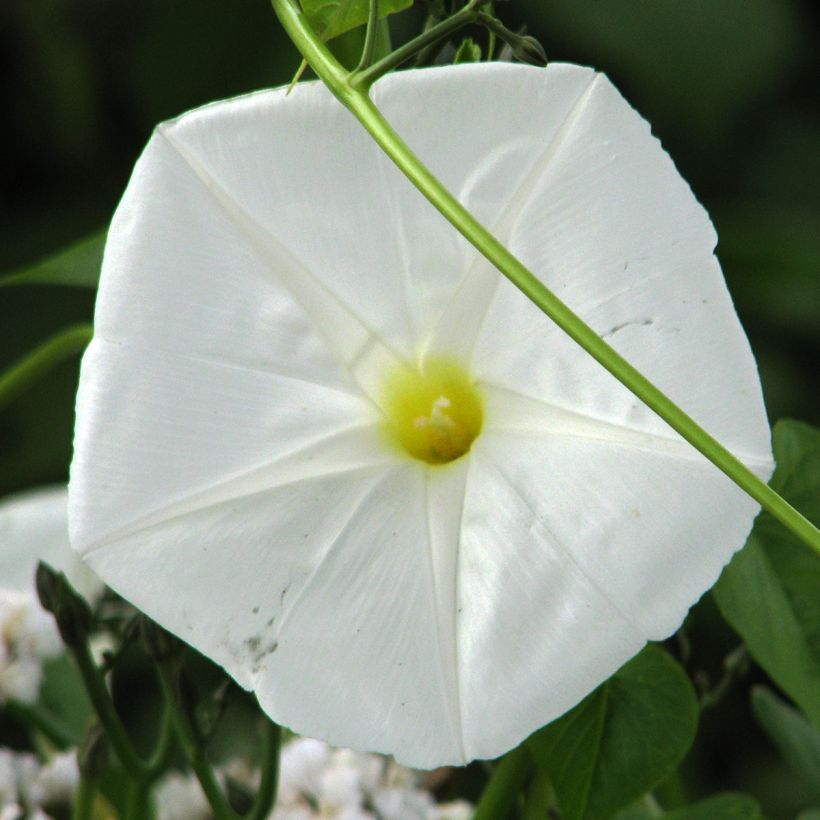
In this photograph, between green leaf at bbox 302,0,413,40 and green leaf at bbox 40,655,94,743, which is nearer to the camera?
green leaf at bbox 302,0,413,40

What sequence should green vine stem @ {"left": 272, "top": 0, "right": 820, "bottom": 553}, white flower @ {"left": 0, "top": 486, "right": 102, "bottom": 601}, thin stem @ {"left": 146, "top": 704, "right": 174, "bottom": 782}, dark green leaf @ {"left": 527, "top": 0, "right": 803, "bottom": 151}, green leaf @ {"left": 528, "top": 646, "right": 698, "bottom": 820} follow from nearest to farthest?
green vine stem @ {"left": 272, "top": 0, "right": 820, "bottom": 553} < green leaf @ {"left": 528, "top": 646, "right": 698, "bottom": 820} < thin stem @ {"left": 146, "top": 704, "right": 174, "bottom": 782} < white flower @ {"left": 0, "top": 486, "right": 102, "bottom": 601} < dark green leaf @ {"left": 527, "top": 0, "right": 803, "bottom": 151}

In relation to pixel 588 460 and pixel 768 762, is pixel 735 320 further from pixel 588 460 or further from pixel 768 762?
pixel 768 762

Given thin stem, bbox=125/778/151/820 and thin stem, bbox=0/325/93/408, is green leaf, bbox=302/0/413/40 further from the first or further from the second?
thin stem, bbox=125/778/151/820

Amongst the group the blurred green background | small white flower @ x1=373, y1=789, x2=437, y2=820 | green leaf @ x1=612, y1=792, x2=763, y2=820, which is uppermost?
small white flower @ x1=373, y1=789, x2=437, y2=820

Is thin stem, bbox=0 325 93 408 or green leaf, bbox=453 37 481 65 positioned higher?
green leaf, bbox=453 37 481 65

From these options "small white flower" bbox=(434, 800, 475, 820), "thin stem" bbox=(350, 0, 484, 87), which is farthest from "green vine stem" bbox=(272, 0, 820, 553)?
"small white flower" bbox=(434, 800, 475, 820)

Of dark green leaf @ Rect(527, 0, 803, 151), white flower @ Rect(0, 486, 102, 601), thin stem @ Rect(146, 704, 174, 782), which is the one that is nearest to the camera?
thin stem @ Rect(146, 704, 174, 782)

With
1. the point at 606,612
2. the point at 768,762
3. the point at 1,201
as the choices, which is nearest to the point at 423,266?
the point at 606,612

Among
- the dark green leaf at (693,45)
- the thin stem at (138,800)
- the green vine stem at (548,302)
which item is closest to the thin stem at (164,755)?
the thin stem at (138,800)
